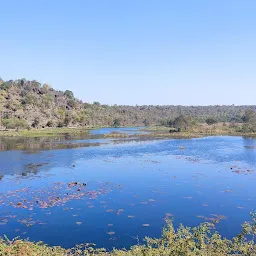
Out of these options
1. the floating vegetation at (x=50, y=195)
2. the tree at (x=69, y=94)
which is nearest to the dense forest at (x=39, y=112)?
the tree at (x=69, y=94)

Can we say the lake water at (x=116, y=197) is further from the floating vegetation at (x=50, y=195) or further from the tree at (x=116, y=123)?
the tree at (x=116, y=123)

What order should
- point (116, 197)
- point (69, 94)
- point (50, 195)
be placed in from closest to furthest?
1. point (116, 197)
2. point (50, 195)
3. point (69, 94)

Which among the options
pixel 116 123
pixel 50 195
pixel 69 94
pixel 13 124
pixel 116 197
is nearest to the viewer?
pixel 116 197

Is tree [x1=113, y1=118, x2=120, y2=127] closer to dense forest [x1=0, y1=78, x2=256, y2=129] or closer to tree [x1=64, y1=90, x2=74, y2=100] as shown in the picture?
dense forest [x1=0, y1=78, x2=256, y2=129]

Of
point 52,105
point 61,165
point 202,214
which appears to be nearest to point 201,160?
point 61,165

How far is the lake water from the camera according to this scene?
17.7 metres

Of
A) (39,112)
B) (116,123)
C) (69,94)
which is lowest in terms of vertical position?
(116,123)

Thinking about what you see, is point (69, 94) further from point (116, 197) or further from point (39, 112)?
point (116, 197)

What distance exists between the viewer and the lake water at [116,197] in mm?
17703

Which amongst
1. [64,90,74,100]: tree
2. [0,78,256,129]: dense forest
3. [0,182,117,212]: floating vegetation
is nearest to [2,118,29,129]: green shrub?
[0,78,256,129]: dense forest

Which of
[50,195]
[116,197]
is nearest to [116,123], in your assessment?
[50,195]

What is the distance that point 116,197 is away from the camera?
24.3 m

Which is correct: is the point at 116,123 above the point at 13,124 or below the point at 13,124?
below

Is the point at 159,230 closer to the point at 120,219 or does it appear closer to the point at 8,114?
the point at 120,219
